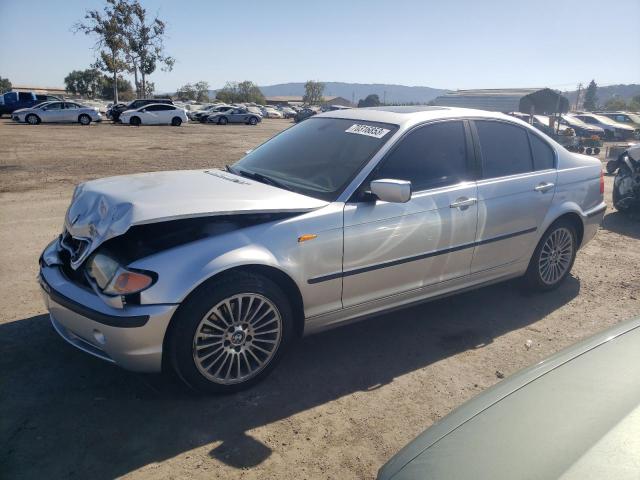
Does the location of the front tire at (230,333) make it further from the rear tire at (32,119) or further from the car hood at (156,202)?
the rear tire at (32,119)

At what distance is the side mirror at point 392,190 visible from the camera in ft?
10.0

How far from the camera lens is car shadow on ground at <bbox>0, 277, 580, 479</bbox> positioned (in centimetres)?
250

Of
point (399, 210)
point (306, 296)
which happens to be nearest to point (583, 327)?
point (399, 210)

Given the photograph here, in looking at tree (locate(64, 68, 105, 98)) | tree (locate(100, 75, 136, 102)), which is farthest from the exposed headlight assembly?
tree (locate(64, 68, 105, 98))

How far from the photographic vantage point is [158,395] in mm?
2980

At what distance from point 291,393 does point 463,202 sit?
1859 millimetres

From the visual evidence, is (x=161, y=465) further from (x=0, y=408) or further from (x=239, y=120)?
(x=239, y=120)

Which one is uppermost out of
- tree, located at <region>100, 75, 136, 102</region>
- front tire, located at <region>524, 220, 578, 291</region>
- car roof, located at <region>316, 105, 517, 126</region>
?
tree, located at <region>100, 75, 136, 102</region>

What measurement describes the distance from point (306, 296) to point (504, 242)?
1885mm

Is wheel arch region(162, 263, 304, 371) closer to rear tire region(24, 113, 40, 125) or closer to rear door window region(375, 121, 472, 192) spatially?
rear door window region(375, 121, 472, 192)

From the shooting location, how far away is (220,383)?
2.94 metres

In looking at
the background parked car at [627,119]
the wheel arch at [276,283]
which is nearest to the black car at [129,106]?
the background parked car at [627,119]

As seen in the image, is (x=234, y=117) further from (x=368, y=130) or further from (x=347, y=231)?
(x=347, y=231)

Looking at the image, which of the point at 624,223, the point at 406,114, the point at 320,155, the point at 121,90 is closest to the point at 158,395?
the point at 320,155
